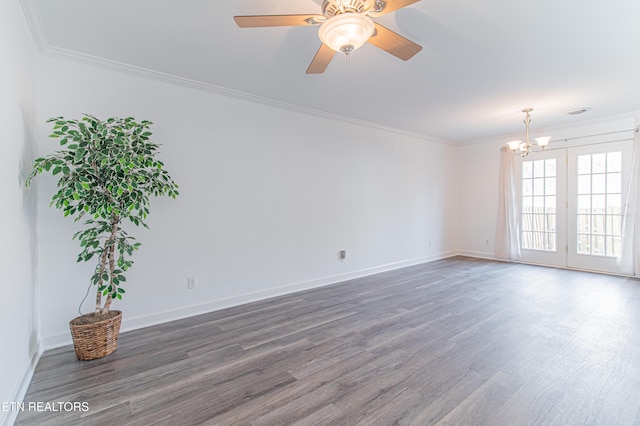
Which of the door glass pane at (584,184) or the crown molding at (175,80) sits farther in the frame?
the door glass pane at (584,184)

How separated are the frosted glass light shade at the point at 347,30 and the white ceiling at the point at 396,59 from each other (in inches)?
22.6

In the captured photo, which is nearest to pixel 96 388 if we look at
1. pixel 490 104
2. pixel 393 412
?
pixel 393 412

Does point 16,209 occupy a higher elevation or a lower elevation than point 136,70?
lower

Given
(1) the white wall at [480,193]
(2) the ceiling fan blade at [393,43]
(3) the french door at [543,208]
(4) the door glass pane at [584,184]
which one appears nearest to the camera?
(2) the ceiling fan blade at [393,43]

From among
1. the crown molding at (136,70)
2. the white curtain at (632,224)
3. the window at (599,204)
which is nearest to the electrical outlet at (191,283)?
the crown molding at (136,70)

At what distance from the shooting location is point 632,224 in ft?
14.8

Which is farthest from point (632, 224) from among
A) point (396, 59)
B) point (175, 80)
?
point (175, 80)

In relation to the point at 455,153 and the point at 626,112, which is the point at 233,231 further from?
Result: the point at 626,112

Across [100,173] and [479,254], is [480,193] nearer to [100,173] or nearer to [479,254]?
[479,254]

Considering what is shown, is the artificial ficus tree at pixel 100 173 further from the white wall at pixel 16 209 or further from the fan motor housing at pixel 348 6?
the fan motor housing at pixel 348 6

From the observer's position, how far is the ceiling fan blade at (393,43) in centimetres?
173

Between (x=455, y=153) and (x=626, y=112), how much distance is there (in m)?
2.72

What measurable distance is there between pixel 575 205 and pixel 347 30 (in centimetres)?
574

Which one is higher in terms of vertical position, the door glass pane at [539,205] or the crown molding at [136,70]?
the crown molding at [136,70]
